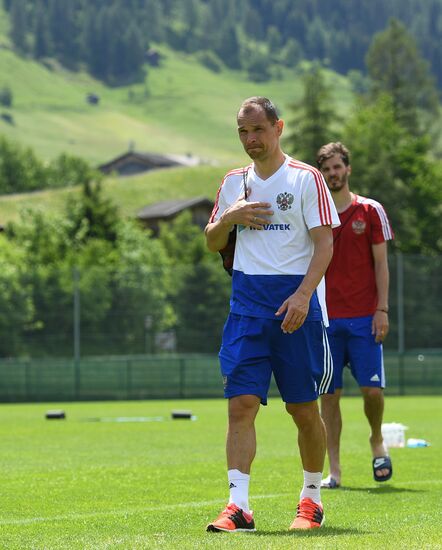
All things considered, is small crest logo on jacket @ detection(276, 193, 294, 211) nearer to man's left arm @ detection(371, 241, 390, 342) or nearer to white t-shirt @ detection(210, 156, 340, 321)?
white t-shirt @ detection(210, 156, 340, 321)

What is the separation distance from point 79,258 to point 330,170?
57.6m

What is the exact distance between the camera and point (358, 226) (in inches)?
387

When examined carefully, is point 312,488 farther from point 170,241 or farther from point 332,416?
point 170,241

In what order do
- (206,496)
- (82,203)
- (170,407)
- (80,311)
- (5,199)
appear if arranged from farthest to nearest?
(5,199) → (82,203) → (80,311) → (170,407) → (206,496)

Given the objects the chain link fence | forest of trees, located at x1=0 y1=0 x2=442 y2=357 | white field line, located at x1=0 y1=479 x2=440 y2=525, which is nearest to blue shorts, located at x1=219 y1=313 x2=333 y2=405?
white field line, located at x1=0 y1=479 x2=440 y2=525

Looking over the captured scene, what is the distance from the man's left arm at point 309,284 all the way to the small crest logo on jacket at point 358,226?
2.82m

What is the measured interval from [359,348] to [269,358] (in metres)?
2.90

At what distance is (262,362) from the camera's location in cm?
694

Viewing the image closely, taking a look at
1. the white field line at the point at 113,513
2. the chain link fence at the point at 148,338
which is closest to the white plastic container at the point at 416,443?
the white field line at the point at 113,513

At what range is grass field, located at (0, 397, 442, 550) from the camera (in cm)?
640

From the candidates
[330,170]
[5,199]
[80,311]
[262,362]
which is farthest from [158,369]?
[5,199]

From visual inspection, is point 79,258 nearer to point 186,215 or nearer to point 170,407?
point 186,215

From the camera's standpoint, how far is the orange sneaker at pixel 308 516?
22.6 feet

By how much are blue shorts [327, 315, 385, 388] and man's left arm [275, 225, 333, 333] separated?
113 inches
